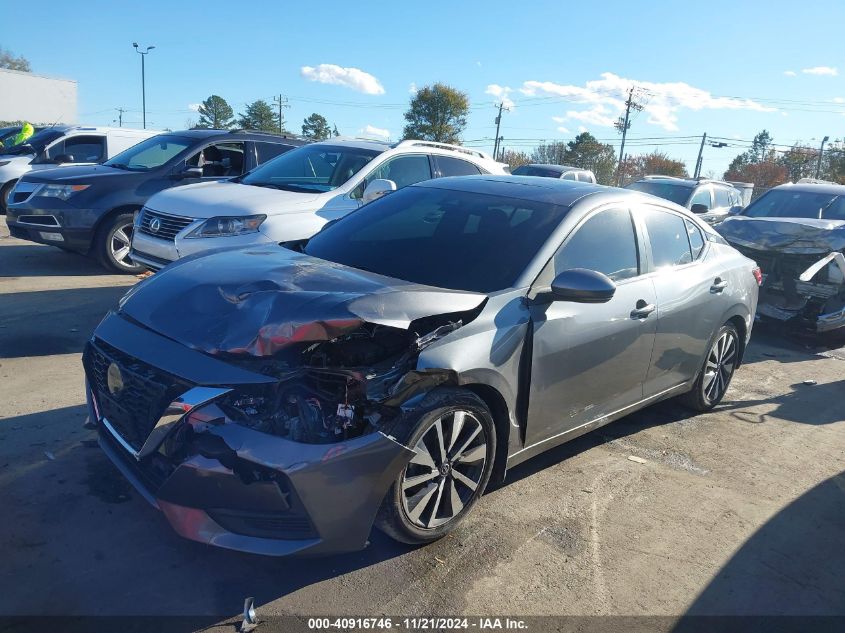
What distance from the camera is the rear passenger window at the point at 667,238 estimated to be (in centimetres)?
459

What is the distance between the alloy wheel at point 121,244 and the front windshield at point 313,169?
6.51 feet

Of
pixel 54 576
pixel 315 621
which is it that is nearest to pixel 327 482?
pixel 315 621

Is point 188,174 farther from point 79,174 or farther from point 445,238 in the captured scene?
point 445,238

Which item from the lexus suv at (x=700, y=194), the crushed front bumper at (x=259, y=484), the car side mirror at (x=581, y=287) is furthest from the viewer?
the lexus suv at (x=700, y=194)

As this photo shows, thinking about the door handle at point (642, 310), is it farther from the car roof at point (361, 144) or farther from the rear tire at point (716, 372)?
the car roof at point (361, 144)

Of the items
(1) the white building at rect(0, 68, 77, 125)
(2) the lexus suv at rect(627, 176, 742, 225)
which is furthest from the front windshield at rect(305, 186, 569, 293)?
(1) the white building at rect(0, 68, 77, 125)

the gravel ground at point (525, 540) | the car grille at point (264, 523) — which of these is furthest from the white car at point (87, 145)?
the car grille at point (264, 523)

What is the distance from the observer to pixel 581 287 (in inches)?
139

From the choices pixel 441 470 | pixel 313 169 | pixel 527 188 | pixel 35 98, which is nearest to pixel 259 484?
pixel 441 470

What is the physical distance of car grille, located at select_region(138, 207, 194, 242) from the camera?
22.5 ft

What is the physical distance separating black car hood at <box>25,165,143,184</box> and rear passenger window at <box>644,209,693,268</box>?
22.4ft

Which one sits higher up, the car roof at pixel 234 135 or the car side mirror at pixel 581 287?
the car roof at pixel 234 135

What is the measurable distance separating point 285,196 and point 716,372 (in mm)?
4476

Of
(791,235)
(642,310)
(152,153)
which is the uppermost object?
(152,153)
